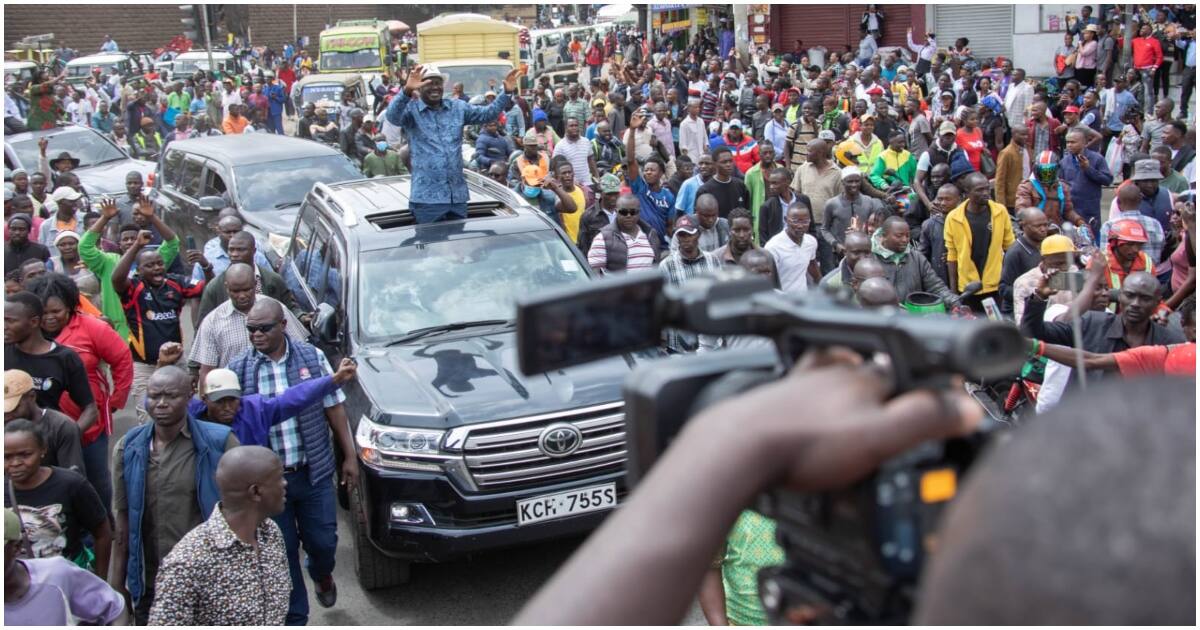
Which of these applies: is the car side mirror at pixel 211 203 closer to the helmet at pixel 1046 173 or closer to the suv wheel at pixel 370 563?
the suv wheel at pixel 370 563

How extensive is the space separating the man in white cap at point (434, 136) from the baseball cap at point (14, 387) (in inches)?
114

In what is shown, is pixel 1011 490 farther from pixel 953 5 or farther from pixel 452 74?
pixel 953 5

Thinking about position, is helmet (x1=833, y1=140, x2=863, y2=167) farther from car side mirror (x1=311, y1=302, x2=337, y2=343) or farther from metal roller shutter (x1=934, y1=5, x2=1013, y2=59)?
metal roller shutter (x1=934, y1=5, x2=1013, y2=59)

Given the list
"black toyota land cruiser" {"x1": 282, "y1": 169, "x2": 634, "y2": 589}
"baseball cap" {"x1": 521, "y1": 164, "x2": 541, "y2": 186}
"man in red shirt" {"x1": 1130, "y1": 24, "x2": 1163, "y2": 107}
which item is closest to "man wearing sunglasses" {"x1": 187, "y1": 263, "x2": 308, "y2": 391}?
"black toyota land cruiser" {"x1": 282, "y1": 169, "x2": 634, "y2": 589}

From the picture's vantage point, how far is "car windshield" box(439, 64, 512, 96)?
24812mm

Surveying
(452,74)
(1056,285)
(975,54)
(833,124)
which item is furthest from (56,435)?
(975,54)

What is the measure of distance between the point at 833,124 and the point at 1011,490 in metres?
16.0

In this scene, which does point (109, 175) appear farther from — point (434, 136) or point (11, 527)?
point (11, 527)

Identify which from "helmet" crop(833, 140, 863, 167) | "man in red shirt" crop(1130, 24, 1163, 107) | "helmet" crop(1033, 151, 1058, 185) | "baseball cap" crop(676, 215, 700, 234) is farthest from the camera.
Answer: "man in red shirt" crop(1130, 24, 1163, 107)

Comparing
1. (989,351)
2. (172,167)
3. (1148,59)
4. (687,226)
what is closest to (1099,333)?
(687,226)

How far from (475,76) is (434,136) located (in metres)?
17.0

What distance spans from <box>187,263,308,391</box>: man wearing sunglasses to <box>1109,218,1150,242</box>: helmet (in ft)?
15.9

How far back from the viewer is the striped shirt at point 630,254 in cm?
905

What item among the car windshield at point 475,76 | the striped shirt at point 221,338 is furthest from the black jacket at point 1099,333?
the car windshield at point 475,76
